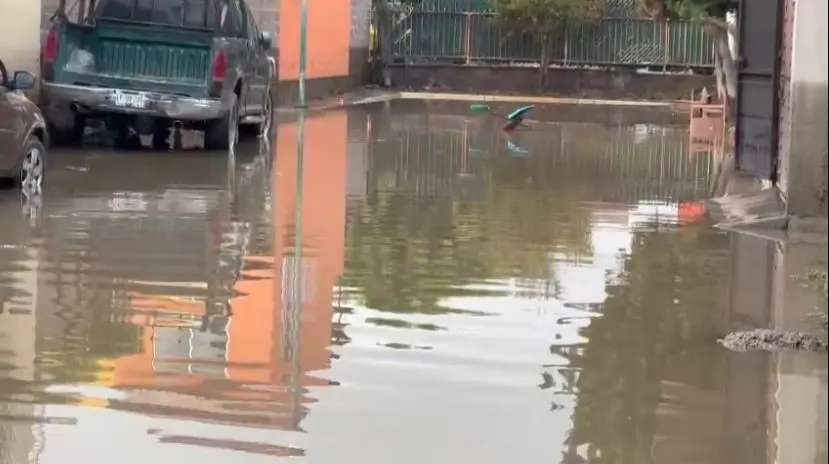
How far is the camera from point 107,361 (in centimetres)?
813

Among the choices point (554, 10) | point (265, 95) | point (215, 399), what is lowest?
point (215, 399)

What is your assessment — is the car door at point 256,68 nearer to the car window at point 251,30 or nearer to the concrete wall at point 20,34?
the car window at point 251,30

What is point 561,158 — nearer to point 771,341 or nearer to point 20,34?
point 20,34

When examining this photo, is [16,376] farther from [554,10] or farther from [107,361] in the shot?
[554,10]

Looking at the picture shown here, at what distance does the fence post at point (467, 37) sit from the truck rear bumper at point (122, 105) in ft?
70.2

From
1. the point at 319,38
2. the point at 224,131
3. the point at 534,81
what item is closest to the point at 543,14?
the point at 534,81

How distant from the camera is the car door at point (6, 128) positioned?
44.8 feet

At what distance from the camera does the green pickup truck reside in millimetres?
18938

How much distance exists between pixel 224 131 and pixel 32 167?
18.2ft

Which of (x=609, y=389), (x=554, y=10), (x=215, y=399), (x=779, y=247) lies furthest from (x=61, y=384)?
(x=554, y=10)

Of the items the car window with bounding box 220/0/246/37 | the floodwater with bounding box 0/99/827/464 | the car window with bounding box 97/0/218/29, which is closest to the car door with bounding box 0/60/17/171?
the floodwater with bounding box 0/99/827/464

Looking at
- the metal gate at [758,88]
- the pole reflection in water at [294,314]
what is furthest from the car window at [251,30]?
the pole reflection in water at [294,314]

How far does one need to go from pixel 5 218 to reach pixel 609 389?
21.6 feet

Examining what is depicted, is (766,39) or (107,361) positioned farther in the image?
(766,39)
